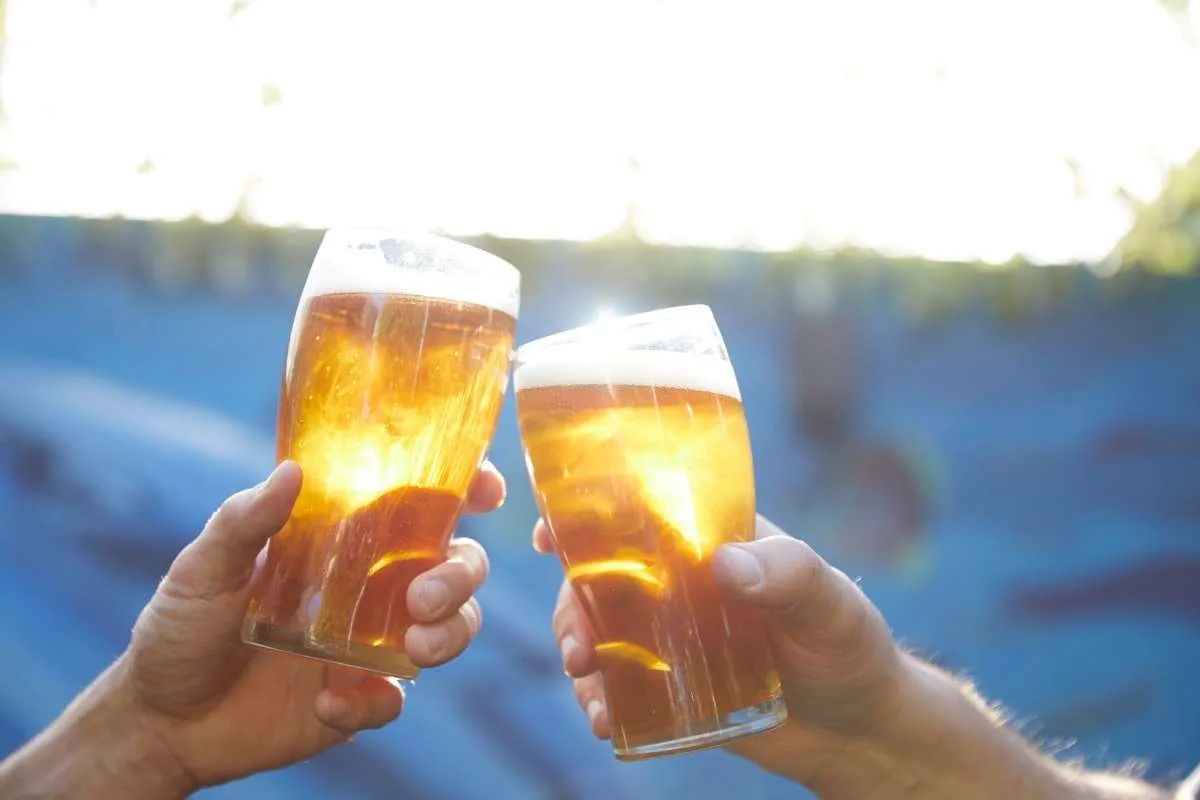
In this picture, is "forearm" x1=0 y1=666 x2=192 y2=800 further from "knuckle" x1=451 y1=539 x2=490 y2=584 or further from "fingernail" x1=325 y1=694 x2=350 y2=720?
"knuckle" x1=451 y1=539 x2=490 y2=584

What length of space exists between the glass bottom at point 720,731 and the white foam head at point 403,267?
694 mm

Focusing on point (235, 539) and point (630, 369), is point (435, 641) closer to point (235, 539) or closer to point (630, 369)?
point (235, 539)

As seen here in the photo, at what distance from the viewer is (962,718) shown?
5.89 ft

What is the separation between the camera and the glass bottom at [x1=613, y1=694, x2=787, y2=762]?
137 cm

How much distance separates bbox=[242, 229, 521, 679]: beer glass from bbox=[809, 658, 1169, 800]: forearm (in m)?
0.86

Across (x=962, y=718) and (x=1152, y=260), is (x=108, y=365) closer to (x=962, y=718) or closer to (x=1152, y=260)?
(x=962, y=718)

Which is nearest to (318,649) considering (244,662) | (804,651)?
(244,662)

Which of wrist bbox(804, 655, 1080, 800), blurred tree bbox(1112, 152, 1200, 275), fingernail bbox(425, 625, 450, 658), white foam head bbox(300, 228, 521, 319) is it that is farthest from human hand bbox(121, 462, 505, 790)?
blurred tree bbox(1112, 152, 1200, 275)

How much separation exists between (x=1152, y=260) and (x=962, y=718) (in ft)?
13.6

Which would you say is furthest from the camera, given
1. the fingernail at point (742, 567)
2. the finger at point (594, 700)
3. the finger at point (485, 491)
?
the finger at point (485, 491)

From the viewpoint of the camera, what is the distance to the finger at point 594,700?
166cm

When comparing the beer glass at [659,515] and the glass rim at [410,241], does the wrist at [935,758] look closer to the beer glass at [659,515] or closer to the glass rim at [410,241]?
the beer glass at [659,515]

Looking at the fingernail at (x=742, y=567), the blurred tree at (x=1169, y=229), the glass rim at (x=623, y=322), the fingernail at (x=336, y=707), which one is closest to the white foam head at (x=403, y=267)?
the glass rim at (x=623, y=322)

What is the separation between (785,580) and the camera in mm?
1322
